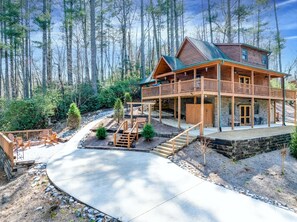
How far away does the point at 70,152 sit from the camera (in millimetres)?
11266

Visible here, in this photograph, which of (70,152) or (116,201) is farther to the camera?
(70,152)

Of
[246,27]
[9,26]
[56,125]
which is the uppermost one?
[246,27]

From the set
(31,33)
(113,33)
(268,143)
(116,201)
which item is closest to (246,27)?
(113,33)

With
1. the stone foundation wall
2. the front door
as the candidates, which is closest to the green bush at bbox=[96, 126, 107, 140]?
the stone foundation wall

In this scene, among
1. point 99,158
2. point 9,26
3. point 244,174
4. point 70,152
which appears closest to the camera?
point 244,174

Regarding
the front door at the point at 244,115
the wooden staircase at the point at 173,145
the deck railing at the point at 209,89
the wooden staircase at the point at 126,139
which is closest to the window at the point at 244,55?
the deck railing at the point at 209,89

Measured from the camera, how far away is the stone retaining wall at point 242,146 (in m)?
10.5

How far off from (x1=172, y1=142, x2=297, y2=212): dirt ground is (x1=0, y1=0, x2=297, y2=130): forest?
14226 mm

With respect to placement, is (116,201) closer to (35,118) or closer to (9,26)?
(35,118)

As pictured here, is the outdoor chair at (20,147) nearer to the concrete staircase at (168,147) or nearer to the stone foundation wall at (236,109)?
the concrete staircase at (168,147)

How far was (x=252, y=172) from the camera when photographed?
30.8ft

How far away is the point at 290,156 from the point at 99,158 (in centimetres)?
1125

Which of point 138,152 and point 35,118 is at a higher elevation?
point 35,118

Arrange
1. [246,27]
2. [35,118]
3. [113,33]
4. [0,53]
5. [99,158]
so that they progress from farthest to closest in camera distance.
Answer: [113,33], [246,27], [0,53], [35,118], [99,158]
